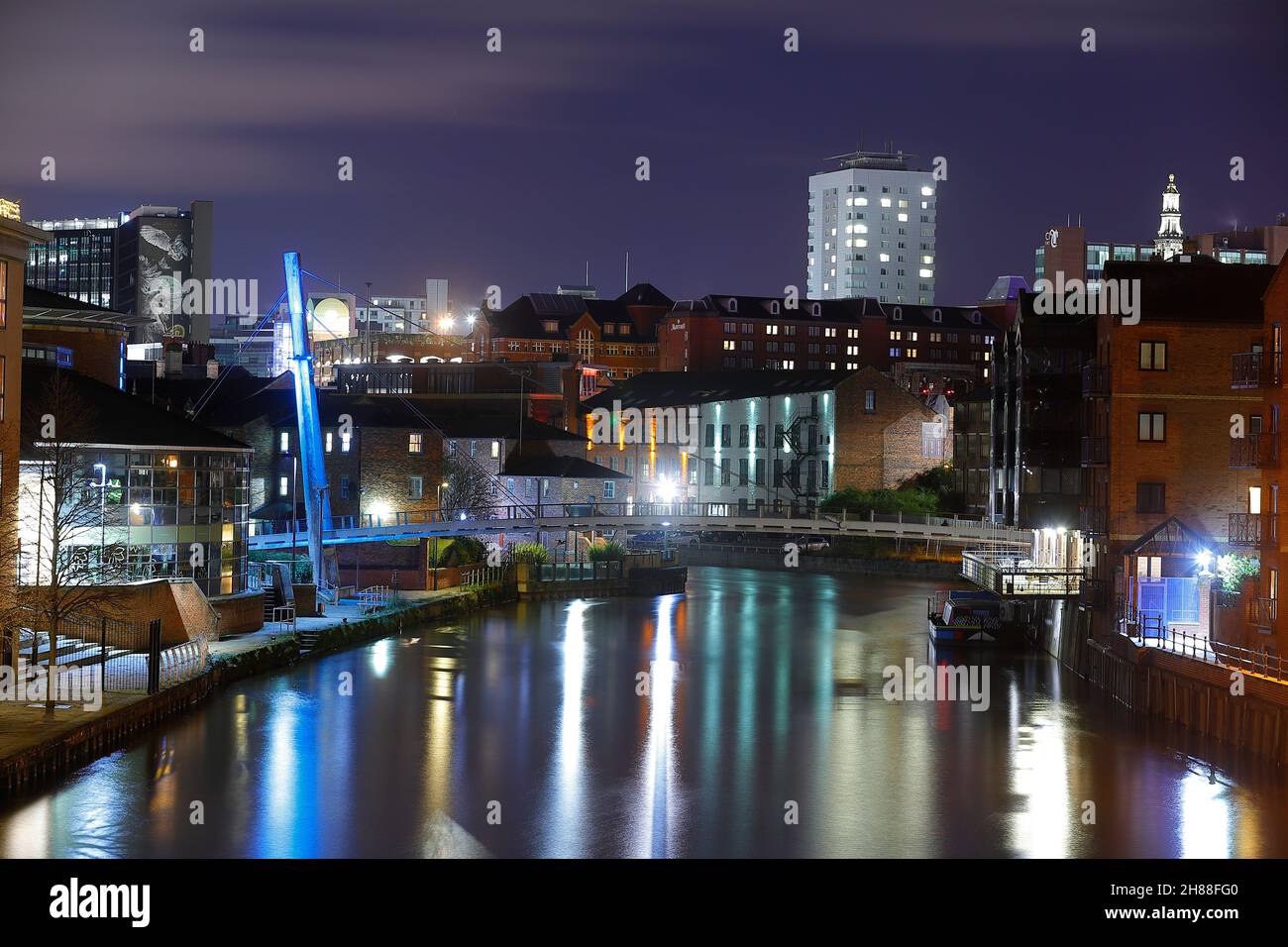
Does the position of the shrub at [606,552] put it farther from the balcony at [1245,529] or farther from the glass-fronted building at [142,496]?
the balcony at [1245,529]

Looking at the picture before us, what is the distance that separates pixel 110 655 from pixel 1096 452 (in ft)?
69.2

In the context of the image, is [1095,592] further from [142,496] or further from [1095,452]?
[142,496]

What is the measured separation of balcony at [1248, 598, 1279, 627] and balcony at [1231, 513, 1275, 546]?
3.25 feet

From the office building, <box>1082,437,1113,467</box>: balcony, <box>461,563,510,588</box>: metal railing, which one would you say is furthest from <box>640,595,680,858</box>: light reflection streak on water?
the office building

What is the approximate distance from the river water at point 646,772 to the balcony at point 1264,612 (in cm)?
224

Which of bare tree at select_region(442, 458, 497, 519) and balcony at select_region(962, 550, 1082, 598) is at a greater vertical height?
bare tree at select_region(442, 458, 497, 519)

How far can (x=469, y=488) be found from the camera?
5756 cm

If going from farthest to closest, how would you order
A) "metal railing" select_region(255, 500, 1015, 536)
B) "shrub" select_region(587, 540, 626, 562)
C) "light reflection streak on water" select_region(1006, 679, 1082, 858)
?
"shrub" select_region(587, 540, 626, 562), "metal railing" select_region(255, 500, 1015, 536), "light reflection streak on water" select_region(1006, 679, 1082, 858)

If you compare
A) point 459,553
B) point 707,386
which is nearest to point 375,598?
point 459,553

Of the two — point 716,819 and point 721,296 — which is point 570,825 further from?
point 721,296

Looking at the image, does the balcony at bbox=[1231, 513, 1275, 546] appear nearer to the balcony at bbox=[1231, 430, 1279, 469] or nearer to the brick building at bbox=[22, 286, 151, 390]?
the balcony at bbox=[1231, 430, 1279, 469]

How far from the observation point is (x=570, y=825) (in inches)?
897

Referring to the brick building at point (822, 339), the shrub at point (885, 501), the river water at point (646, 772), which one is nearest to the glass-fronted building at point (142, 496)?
the river water at point (646, 772)

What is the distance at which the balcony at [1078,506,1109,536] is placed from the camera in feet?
114
